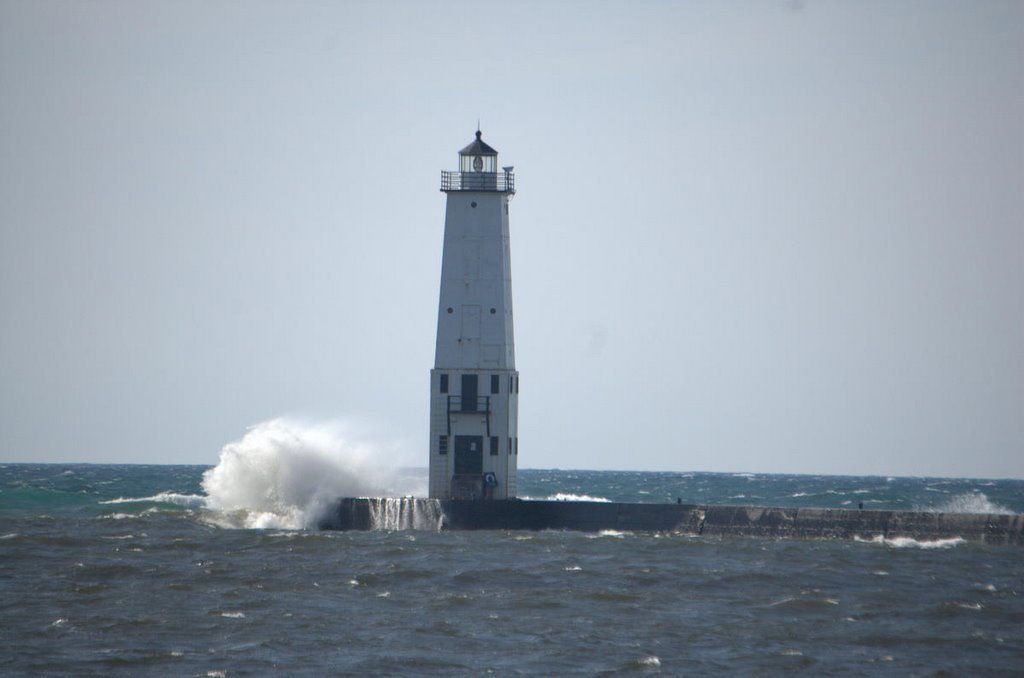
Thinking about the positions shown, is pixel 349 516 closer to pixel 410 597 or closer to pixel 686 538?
pixel 686 538

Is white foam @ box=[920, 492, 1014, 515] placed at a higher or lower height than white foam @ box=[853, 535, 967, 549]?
higher

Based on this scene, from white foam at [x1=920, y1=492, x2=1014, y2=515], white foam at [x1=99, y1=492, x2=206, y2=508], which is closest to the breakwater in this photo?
white foam at [x1=99, y1=492, x2=206, y2=508]

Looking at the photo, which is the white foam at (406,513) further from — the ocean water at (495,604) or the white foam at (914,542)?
the white foam at (914,542)

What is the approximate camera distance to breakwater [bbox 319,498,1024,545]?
35.9 metres

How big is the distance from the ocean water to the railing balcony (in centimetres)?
941

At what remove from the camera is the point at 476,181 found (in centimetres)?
3916

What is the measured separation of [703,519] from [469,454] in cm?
646

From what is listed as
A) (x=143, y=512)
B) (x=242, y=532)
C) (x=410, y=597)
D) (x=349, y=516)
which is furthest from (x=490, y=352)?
(x=143, y=512)

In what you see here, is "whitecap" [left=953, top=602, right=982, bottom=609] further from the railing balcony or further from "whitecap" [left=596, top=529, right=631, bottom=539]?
the railing balcony

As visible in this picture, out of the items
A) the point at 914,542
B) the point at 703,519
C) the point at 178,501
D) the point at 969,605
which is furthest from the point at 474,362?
the point at 178,501

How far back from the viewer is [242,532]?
40.4 m

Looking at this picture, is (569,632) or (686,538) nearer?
(569,632)

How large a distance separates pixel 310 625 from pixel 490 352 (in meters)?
15.1

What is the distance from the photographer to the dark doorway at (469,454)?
3819cm
